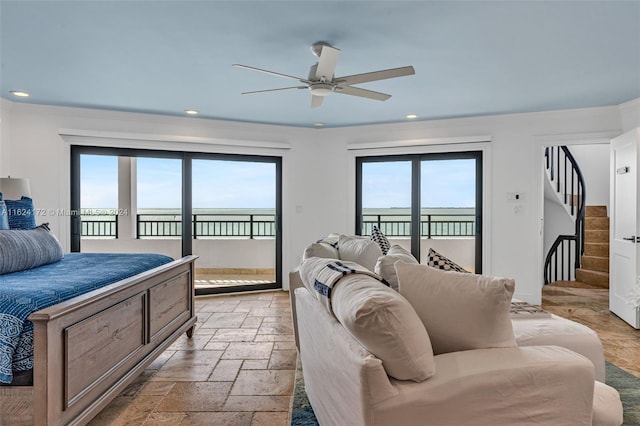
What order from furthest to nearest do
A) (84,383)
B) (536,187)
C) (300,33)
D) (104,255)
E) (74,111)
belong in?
(536,187) < (74,111) < (104,255) < (300,33) < (84,383)

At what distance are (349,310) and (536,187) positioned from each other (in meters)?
4.51

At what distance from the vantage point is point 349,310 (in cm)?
131

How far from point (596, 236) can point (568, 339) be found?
5.10 m

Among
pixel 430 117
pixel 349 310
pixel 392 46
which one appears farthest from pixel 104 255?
pixel 430 117

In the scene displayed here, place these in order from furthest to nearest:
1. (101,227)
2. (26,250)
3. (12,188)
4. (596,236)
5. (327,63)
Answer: (596,236)
(101,227)
(12,188)
(327,63)
(26,250)

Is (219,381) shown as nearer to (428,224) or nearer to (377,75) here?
(377,75)

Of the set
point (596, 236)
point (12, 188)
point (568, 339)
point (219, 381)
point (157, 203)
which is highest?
point (12, 188)

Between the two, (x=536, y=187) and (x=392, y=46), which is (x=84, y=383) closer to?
(x=392, y=46)

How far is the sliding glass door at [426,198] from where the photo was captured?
5344 mm

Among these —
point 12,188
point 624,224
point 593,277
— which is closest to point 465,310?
point 624,224

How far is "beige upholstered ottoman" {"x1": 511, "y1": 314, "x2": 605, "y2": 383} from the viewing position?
2.04 meters

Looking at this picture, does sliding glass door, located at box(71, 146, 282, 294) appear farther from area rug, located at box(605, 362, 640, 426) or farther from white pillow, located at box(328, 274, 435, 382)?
white pillow, located at box(328, 274, 435, 382)

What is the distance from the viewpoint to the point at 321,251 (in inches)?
118

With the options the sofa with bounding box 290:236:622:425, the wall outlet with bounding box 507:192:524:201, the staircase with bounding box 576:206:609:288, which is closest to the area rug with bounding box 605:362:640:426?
the sofa with bounding box 290:236:622:425
